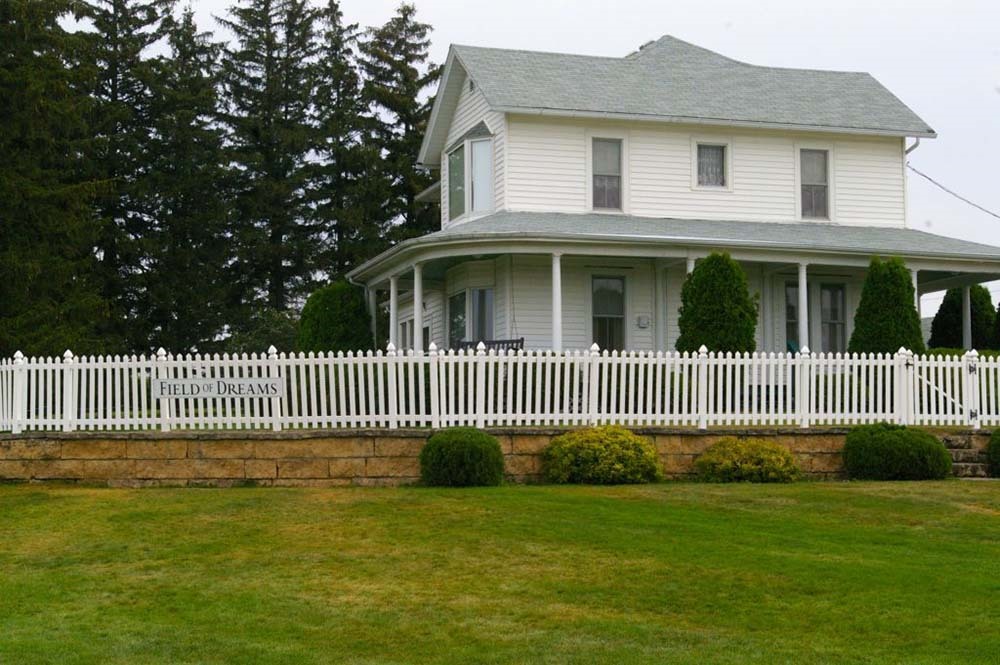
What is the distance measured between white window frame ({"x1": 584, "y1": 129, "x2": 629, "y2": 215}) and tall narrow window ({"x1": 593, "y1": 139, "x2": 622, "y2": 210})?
0.25 ft

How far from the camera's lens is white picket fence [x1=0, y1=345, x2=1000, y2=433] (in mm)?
16562

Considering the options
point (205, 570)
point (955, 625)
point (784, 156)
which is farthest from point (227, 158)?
point (955, 625)

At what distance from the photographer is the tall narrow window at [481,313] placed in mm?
25078

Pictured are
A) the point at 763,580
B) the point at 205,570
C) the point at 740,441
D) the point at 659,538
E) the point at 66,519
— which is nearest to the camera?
the point at 763,580

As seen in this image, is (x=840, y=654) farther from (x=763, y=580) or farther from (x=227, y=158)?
(x=227, y=158)

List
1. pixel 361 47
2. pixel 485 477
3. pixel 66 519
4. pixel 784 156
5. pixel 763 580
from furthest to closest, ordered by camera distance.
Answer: pixel 361 47 < pixel 784 156 < pixel 485 477 < pixel 66 519 < pixel 763 580

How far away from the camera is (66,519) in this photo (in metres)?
13.6

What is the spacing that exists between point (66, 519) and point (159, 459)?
110 inches

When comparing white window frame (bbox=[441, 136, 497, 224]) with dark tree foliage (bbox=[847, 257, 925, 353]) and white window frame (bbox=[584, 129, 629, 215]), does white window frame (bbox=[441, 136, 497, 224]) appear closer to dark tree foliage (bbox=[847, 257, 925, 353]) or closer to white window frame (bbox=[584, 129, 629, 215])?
white window frame (bbox=[584, 129, 629, 215])

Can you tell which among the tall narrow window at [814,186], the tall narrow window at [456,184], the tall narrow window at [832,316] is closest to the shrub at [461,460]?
the tall narrow window at [456,184]

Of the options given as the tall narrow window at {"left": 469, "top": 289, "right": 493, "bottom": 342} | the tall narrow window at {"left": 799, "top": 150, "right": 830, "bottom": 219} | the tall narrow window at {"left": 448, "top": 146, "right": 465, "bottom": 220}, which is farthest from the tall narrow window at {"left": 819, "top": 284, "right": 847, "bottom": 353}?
the tall narrow window at {"left": 448, "top": 146, "right": 465, "bottom": 220}

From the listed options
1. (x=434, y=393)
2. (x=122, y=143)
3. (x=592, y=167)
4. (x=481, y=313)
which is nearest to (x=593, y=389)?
(x=434, y=393)

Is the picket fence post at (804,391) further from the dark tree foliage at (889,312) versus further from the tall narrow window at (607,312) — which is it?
the tall narrow window at (607,312)

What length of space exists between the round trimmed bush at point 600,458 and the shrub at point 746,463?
71cm
